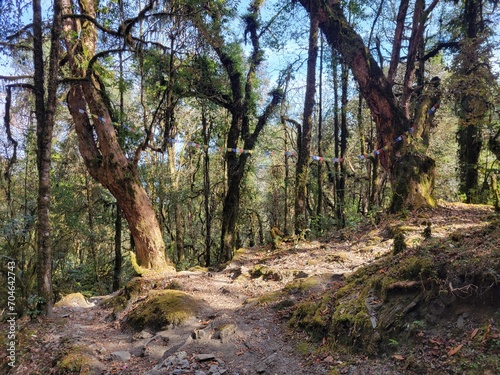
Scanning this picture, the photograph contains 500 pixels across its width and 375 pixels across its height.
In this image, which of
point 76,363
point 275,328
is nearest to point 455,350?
point 275,328

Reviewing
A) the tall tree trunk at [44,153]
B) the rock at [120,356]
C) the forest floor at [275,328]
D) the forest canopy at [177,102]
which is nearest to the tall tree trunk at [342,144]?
the forest canopy at [177,102]

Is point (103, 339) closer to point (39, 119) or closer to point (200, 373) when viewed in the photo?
point (200, 373)

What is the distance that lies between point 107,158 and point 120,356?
494 cm

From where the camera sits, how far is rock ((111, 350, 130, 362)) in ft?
14.3

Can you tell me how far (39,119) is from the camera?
5.80 metres

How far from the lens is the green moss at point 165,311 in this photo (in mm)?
5168

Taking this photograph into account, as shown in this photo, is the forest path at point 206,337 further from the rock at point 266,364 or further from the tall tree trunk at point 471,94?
the tall tree trunk at point 471,94

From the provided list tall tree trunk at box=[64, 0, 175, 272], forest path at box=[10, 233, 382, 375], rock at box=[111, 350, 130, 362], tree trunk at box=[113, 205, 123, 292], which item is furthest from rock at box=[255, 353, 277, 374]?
tree trunk at box=[113, 205, 123, 292]

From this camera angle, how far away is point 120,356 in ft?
14.5

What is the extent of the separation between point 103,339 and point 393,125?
902cm

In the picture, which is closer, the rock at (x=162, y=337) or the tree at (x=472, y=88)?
the rock at (x=162, y=337)

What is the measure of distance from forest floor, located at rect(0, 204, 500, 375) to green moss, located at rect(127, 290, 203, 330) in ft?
0.21

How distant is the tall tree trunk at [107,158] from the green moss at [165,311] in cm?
236

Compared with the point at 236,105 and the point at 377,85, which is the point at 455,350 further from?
the point at 236,105
